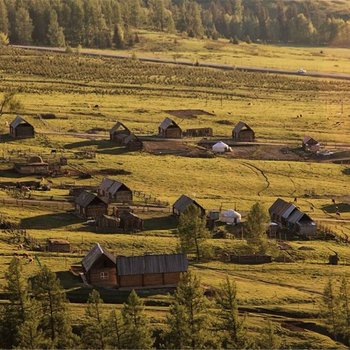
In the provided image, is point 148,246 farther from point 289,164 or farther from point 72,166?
Result: point 289,164

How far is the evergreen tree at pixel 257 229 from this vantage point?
3371 inches

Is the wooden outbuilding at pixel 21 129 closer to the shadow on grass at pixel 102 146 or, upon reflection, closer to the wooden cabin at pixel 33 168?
the shadow on grass at pixel 102 146

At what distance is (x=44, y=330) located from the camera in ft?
202

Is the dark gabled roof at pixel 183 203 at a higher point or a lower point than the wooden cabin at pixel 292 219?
higher

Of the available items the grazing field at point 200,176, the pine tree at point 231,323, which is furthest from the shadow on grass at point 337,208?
the pine tree at point 231,323

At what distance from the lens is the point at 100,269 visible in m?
74.9

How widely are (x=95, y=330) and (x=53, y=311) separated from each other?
14.7 feet

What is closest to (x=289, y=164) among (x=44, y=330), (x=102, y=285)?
(x=102, y=285)

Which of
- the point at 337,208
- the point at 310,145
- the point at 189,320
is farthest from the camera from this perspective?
the point at 310,145

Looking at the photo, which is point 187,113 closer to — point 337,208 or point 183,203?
point 337,208

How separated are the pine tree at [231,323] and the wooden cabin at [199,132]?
8274 centimetres

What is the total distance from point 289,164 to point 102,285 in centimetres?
6033

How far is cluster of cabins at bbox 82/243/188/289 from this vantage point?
74.8m

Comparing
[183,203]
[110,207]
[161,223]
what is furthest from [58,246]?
[183,203]
